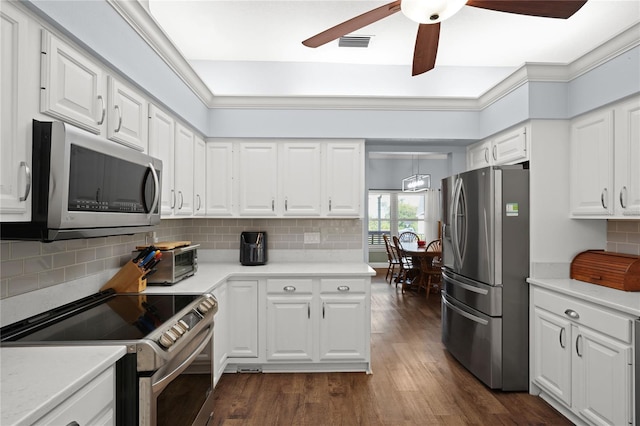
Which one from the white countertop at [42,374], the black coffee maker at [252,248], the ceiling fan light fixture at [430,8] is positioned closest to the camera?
the white countertop at [42,374]

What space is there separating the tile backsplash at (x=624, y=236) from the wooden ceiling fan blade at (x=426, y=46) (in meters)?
1.98

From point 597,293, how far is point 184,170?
10.2 ft

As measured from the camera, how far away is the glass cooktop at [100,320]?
1.45 meters

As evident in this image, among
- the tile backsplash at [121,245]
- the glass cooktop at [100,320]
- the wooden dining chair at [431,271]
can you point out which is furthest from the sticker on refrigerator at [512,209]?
the wooden dining chair at [431,271]

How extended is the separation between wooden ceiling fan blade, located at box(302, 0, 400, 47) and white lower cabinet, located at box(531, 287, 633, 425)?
2.09 meters

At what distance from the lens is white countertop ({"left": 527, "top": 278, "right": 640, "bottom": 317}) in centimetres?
196

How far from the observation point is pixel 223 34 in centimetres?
322

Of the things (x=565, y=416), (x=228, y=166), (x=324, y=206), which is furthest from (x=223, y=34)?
(x=565, y=416)

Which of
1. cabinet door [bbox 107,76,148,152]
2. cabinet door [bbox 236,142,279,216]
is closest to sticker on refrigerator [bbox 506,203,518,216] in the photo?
cabinet door [bbox 236,142,279,216]

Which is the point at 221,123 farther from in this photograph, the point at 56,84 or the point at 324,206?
the point at 56,84

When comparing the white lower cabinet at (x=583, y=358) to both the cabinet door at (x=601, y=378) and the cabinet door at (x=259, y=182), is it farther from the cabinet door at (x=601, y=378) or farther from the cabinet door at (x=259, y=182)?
the cabinet door at (x=259, y=182)

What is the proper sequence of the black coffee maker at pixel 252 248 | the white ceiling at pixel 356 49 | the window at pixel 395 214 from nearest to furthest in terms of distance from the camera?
1. the white ceiling at pixel 356 49
2. the black coffee maker at pixel 252 248
3. the window at pixel 395 214

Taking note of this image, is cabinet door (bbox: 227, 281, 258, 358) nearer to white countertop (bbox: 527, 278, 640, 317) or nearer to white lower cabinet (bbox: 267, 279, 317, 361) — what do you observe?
white lower cabinet (bbox: 267, 279, 317, 361)

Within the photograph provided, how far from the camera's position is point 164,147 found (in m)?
2.51
